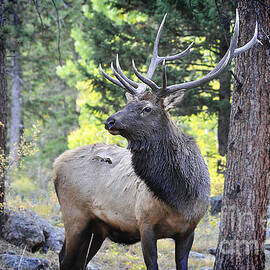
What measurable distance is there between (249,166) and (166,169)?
3.17 ft

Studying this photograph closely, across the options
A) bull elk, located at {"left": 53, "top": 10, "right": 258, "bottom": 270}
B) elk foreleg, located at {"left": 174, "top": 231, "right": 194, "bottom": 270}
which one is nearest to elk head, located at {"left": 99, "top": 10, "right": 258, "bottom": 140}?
bull elk, located at {"left": 53, "top": 10, "right": 258, "bottom": 270}

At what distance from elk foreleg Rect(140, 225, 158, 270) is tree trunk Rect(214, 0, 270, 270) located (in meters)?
0.83

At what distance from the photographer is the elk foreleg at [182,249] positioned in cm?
457

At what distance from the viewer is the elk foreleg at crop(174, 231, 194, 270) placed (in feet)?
15.0

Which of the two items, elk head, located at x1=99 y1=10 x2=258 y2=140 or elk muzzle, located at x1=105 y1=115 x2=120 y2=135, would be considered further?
elk head, located at x1=99 y1=10 x2=258 y2=140

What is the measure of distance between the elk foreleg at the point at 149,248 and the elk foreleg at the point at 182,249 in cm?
27

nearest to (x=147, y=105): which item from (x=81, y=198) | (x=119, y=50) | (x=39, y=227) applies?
(x=81, y=198)

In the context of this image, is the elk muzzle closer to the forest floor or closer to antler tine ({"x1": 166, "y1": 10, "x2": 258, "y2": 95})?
antler tine ({"x1": 166, "y1": 10, "x2": 258, "y2": 95})

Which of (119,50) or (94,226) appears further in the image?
(119,50)

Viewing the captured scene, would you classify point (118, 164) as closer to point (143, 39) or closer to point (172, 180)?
point (172, 180)

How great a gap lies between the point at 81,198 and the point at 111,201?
465 mm

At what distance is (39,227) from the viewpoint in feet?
21.4

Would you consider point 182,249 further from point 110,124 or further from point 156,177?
point 110,124

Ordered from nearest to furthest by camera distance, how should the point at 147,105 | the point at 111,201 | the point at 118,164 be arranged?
the point at 147,105
the point at 111,201
the point at 118,164
